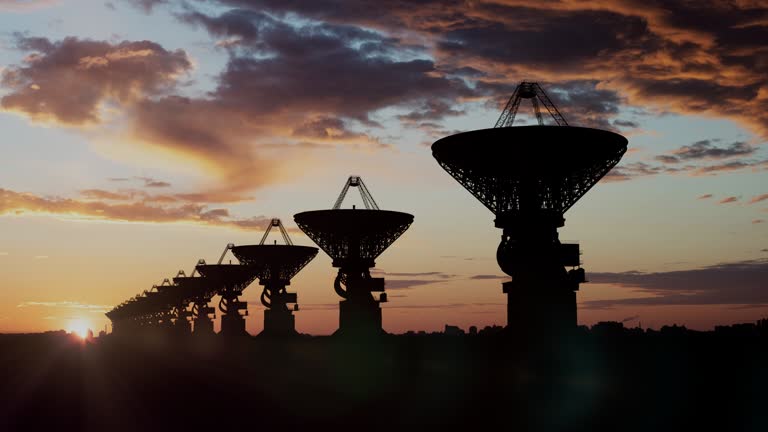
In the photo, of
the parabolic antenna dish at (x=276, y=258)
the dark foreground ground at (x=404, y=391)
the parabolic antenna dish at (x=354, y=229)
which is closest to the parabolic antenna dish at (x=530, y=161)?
the dark foreground ground at (x=404, y=391)

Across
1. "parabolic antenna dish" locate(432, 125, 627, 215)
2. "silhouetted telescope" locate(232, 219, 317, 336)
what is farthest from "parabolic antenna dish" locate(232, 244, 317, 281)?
"parabolic antenna dish" locate(432, 125, 627, 215)

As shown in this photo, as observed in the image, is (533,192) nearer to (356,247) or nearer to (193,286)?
(356,247)

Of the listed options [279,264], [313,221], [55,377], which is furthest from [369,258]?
[55,377]

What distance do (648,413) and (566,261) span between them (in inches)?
1164

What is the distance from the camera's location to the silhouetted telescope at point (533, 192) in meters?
72.1

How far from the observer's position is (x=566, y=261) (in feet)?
249

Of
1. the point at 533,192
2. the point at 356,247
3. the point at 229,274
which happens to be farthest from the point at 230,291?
the point at 533,192

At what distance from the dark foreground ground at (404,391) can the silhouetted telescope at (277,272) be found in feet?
135

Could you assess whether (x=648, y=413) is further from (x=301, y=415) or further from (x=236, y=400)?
(x=236, y=400)

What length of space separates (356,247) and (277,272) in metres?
37.6

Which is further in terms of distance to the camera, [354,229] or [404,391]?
[354,229]

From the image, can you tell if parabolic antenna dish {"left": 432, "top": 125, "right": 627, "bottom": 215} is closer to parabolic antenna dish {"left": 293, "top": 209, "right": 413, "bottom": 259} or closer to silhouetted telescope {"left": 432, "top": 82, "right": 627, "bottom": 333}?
silhouetted telescope {"left": 432, "top": 82, "right": 627, "bottom": 333}

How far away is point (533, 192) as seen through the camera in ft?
245

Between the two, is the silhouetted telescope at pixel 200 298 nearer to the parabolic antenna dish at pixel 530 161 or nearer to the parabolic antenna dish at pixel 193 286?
the parabolic antenna dish at pixel 193 286
